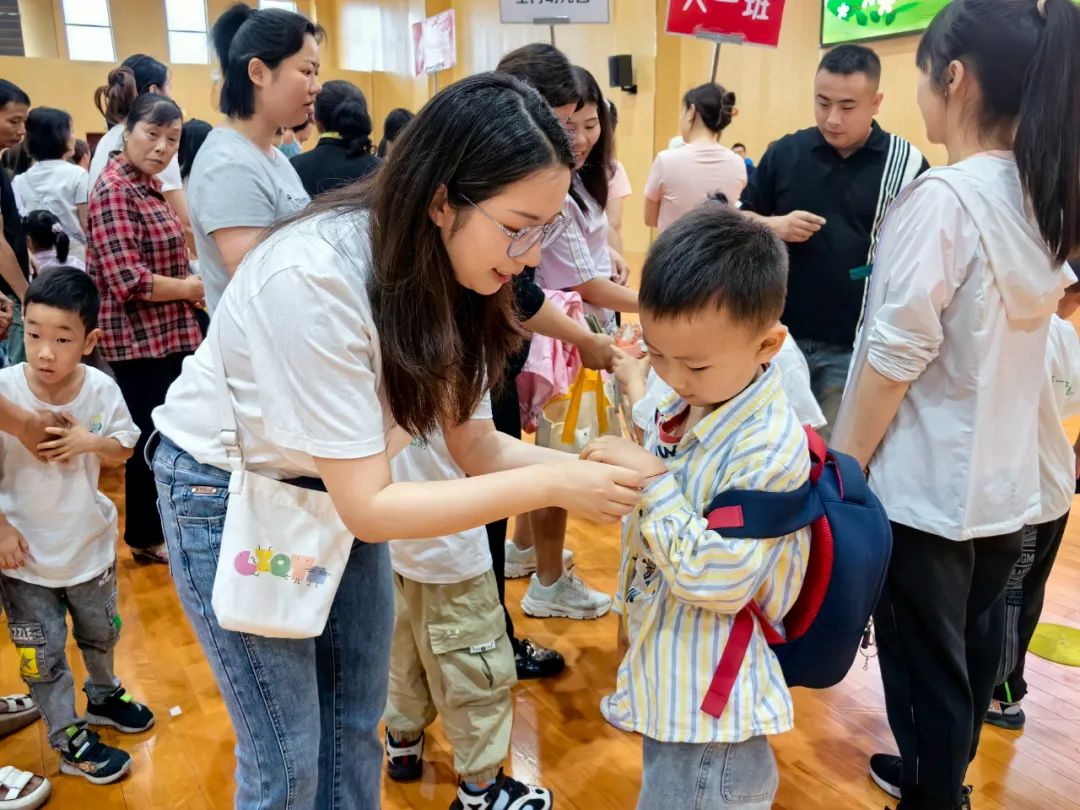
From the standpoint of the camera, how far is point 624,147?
8.16 metres

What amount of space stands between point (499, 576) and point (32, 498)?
1.10 m

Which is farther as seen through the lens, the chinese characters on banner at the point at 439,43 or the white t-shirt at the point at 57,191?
the chinese characters on banner at the point at 439,43

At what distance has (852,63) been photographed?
7.29 feet

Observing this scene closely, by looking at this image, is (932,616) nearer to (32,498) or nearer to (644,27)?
(32,498)

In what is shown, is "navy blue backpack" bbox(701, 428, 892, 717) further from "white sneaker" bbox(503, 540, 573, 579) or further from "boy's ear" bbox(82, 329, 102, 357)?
"white sneaker" bbox(503, 540, 573, 579)

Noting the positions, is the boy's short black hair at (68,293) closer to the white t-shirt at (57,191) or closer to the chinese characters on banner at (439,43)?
the white t-shirt at (57,191)

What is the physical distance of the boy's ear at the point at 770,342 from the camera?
1.08 metres

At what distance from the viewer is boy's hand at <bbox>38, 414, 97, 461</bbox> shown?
6.04 feet

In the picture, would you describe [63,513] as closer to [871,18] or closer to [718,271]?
[718,271]

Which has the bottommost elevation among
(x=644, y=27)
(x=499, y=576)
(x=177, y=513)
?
(x=499, y=576)

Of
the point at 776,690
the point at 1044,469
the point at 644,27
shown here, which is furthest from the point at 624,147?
the point at 776,690

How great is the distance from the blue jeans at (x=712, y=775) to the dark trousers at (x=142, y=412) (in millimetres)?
2185

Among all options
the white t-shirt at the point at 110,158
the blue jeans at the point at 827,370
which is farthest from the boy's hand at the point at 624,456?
the white t-shirt at the point at 110,158

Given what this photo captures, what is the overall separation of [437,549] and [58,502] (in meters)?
0.94
